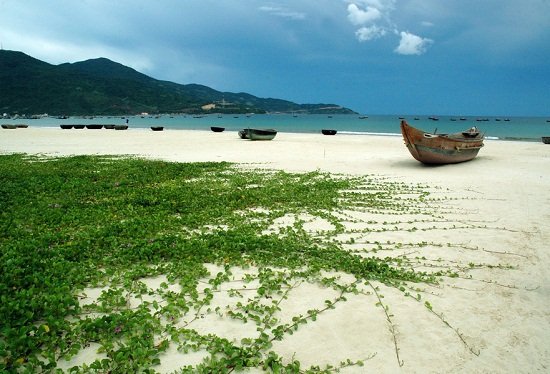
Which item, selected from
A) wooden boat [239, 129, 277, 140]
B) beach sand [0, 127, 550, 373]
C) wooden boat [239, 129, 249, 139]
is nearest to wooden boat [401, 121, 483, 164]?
beach sand [0, 127, 550, 373]

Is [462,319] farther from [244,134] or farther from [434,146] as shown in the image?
[244,134]

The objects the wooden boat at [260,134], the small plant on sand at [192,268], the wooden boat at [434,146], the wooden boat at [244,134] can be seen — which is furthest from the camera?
the wooden boat at [244,134]

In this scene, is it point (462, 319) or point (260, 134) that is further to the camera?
point (260, 134)

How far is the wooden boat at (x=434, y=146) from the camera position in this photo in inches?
725

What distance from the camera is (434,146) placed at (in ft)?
60.7

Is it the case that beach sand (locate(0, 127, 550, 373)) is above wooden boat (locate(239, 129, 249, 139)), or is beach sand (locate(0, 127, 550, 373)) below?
below

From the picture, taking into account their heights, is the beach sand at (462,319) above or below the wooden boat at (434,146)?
below

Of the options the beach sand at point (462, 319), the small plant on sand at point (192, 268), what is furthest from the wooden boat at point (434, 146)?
the beach sand at point (462, 319)

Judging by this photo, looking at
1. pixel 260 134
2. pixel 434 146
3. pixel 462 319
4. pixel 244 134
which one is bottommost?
pixel 462 319

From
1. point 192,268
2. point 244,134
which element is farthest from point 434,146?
point 244,134

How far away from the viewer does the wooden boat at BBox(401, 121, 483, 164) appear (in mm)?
18406

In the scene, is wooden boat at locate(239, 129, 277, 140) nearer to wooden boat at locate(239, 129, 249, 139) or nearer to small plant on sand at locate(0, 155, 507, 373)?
wooden boat at locate(239, 129, 249, 139)

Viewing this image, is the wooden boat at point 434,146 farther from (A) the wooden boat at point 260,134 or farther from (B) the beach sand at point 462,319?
(A) the wooden boat at point 260,134

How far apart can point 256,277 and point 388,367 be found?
8.82 feet
